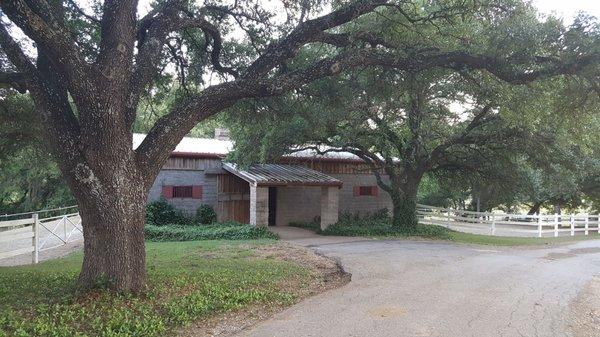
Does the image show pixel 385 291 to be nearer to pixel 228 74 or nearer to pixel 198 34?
pixel 228 74

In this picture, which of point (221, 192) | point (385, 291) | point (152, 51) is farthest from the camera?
point (221, 192)

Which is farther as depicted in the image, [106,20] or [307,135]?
[307,135]

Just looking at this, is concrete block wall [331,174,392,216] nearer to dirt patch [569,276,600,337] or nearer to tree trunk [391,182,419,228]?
tree trunk [391,182,419,228]

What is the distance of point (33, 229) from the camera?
1293cm

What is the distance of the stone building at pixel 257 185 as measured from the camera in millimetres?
20406

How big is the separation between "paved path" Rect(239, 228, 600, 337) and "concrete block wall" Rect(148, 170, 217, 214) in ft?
27.6

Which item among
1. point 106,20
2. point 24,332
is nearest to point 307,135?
point 106,20

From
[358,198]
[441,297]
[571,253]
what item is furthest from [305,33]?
[358,198]

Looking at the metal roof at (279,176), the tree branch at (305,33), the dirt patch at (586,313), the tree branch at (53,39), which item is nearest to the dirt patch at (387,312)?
the dirt patch at (586,313)

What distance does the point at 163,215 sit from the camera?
67.4 ft

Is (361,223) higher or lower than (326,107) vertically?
lower

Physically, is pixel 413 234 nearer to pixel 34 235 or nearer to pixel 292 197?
pixel 292 197

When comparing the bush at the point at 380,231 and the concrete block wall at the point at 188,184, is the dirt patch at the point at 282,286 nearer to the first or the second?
the bush at the point at 380,231

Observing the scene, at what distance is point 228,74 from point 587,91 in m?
8.13
